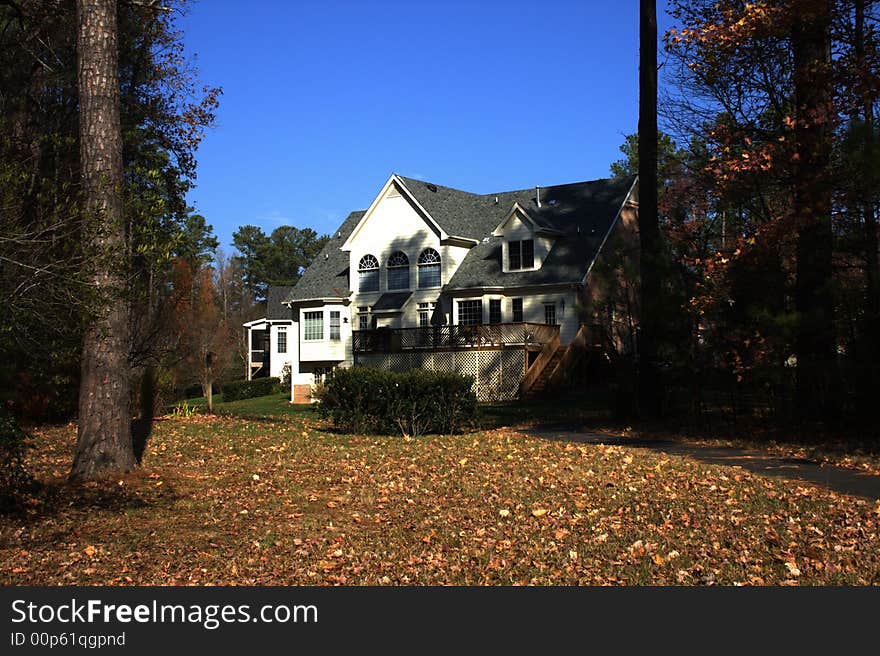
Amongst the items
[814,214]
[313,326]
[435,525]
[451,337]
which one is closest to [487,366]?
[451,337]

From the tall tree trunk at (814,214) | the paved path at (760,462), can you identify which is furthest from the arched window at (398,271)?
the tall tree trunk at (814,214)

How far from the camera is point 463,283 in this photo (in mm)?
37625

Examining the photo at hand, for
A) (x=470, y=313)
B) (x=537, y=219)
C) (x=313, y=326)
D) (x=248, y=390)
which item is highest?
(x=537, y=219)

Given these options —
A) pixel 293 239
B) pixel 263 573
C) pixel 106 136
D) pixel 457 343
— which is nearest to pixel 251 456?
pixel 106 136

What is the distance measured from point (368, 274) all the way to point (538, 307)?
372 inches

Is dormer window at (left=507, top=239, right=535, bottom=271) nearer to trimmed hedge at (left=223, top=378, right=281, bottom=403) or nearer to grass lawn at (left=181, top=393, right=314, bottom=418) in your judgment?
grass lawn at (left=181, top=393, right=314, bottom=418)

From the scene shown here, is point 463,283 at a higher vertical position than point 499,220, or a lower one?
lower

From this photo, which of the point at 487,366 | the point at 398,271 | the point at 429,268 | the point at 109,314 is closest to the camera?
the point at 109,314

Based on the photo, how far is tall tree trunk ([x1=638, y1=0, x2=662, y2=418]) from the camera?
61.4 ft

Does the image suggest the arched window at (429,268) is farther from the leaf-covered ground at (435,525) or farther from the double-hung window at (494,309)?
the leaf-covered ground at (435,525)

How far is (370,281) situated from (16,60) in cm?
2466

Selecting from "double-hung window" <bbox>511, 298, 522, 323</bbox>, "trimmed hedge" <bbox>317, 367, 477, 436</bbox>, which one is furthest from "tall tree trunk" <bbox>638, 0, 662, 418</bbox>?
"double-hung window" <bbox>511, 298, 522, 323</bbox>

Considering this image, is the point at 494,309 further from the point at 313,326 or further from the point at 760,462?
the point at 760,462

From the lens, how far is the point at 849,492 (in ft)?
33.5
